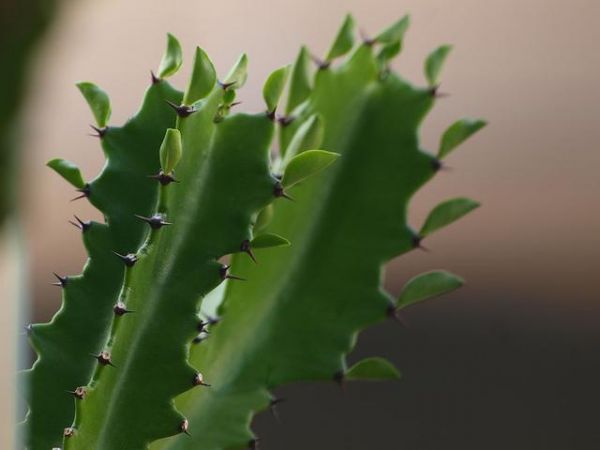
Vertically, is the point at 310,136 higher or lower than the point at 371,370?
higher

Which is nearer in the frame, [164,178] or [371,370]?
[164,178]

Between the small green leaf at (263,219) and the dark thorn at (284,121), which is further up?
the dark thorn at (284,121)

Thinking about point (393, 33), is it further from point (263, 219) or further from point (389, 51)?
point (263, 219)

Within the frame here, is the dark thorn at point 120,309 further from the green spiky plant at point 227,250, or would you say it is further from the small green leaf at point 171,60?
the small green leaf at point 171,60

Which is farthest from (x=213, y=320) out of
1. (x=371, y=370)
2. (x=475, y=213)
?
(x=475, y=213)

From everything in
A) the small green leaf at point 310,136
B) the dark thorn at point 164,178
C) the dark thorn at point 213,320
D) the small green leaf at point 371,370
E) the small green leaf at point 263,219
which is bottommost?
the small green leaf at point 371,370

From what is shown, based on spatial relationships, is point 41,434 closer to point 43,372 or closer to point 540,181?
point 43,372

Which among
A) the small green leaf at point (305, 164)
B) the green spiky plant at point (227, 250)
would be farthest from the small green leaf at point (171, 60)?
the small green leaf at point (305, 164)
